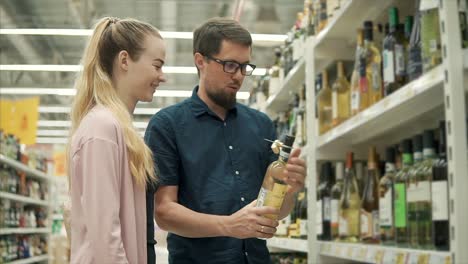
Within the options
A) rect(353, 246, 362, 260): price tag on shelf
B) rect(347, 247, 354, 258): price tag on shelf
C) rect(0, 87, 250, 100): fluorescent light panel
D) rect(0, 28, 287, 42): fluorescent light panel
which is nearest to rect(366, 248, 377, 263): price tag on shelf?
rect(353, 246, 362, 260): price tag on shelf

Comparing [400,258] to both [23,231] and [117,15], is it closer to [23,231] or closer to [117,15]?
[23,231]

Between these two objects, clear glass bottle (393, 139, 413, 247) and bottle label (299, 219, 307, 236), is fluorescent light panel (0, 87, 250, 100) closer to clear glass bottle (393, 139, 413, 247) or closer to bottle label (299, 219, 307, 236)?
bottle label (299, 219, 307, 236)

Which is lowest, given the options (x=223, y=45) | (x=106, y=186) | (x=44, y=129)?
(x=106, y=186)

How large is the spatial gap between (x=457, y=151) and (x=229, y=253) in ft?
2.76

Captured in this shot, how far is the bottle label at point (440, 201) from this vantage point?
2.04 metres

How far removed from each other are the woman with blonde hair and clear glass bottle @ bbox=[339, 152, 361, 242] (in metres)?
1.59

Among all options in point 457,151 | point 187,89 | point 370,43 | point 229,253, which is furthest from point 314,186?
point 187,89

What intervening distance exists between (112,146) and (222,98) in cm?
75

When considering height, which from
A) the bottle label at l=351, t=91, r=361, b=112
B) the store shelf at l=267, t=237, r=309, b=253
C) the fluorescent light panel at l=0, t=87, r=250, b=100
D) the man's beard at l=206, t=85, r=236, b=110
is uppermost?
the fluorescent light panel at l=0, t=87, r=250, b=100

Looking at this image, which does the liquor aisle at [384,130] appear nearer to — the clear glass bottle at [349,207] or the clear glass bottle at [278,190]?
the clear glass bottle at [349,207]

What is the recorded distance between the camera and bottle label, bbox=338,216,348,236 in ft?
10.6

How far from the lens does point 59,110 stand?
17562 millimetres

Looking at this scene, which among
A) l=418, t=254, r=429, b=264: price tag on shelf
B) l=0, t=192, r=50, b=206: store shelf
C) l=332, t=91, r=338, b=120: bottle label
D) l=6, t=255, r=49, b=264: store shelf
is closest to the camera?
l=418, t=254, r=429, b=264: price tag on shelf

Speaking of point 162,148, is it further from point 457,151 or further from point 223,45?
point 457,151
